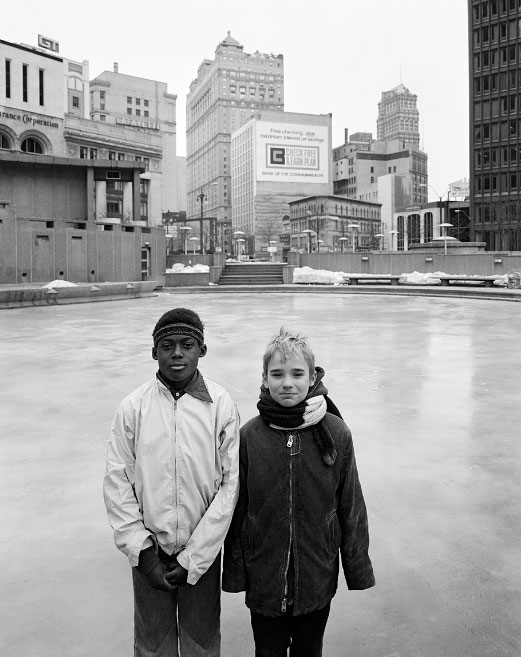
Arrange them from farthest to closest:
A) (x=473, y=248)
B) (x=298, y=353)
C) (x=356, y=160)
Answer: (x=356, y=160) → (x=473, y=248) → (x=298, y=353)

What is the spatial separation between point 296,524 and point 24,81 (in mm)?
70191

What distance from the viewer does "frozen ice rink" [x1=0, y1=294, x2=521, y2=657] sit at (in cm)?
299

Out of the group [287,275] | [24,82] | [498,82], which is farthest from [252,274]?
[498,82]

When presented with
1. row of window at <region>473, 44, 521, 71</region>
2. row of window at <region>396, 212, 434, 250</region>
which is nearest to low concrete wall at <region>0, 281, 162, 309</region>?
row of window at <region>473, 44, 521, 71</region>

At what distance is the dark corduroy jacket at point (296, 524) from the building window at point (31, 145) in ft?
223

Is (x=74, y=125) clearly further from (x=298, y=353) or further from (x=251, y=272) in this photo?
(x=298, y=353)

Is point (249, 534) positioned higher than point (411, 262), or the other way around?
point (411, 262)

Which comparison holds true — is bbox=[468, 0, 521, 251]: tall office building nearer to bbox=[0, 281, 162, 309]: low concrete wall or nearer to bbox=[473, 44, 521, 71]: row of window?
bbox=[473, 44, 521, 71]: row of window

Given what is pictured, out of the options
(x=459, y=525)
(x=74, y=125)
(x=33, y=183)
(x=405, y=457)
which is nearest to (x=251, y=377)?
(x=405, y=457)

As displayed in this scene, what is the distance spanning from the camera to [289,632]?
2.59 m

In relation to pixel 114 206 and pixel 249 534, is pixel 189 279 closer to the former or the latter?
pixel 249 534

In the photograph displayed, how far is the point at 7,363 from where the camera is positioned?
11.1m

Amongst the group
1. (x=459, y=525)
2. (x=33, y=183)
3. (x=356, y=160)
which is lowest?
(x=459, y=525)

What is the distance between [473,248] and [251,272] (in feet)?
59.5
